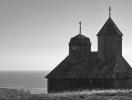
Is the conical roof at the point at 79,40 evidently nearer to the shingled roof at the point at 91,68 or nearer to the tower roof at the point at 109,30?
the tower roof at the point at 109,30

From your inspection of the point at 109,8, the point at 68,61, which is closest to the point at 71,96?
the point at 68,61

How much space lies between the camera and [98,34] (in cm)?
5169

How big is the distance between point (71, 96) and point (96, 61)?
18268 mm

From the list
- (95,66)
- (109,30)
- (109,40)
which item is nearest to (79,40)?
(109,40)

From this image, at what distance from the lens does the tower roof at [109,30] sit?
50969 mm

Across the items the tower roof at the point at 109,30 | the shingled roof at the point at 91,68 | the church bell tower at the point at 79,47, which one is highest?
the tower roof at the point at 109,30

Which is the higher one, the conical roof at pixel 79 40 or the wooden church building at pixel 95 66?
the conical roof at pixel 79 40

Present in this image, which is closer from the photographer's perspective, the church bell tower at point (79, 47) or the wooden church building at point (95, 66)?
the wooden church building at point (95, 66)

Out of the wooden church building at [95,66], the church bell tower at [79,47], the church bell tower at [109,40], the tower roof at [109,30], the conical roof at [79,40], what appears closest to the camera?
the wooden church building at [95,66]

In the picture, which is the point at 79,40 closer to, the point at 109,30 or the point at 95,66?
the point at 109,30

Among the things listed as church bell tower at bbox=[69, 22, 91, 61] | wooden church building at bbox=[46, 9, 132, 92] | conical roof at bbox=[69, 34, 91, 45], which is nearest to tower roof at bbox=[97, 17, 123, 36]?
wooden church building at bbox=[46, 9, 132, 92]

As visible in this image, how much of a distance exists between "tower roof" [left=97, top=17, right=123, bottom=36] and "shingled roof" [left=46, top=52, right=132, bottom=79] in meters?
3.09

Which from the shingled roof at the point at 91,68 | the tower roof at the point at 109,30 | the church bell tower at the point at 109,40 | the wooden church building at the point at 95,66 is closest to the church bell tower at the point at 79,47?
the wooden church building at the point at 95,66

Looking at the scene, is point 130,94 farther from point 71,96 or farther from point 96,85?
point 96,85
